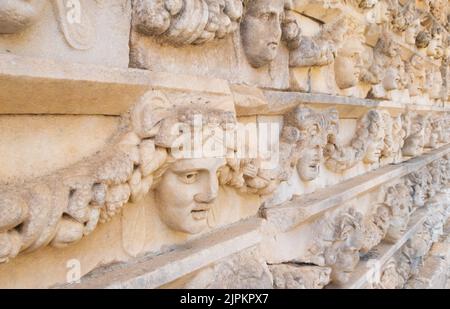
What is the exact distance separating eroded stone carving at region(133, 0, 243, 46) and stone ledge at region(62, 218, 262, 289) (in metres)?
0.60

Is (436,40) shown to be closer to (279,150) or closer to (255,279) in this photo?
(279,150)

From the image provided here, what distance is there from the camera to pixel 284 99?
1.79m

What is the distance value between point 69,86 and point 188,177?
45 cm

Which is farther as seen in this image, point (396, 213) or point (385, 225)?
point (396, 213)

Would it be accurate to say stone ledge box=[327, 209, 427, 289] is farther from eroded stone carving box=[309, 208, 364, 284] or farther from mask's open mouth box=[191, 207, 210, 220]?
mask's open mouth box=[191, 207, 210, 220]

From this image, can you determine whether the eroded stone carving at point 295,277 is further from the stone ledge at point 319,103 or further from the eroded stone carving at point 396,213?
the eroded stone carving at point 396,213

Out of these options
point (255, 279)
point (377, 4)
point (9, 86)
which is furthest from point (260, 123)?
point (377, 4)

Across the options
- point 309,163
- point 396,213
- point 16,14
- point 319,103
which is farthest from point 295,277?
point 396,213

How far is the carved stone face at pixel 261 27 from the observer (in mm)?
1541

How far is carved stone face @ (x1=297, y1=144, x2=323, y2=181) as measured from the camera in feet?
6.64

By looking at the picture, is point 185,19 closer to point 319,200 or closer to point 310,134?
point 310,134

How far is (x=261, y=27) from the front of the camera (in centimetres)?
155

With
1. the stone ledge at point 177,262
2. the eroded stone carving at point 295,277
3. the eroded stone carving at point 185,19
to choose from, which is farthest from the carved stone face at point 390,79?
the eroded stone carving at point 185,19

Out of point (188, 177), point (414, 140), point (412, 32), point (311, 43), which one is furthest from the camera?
point (414, 140)
